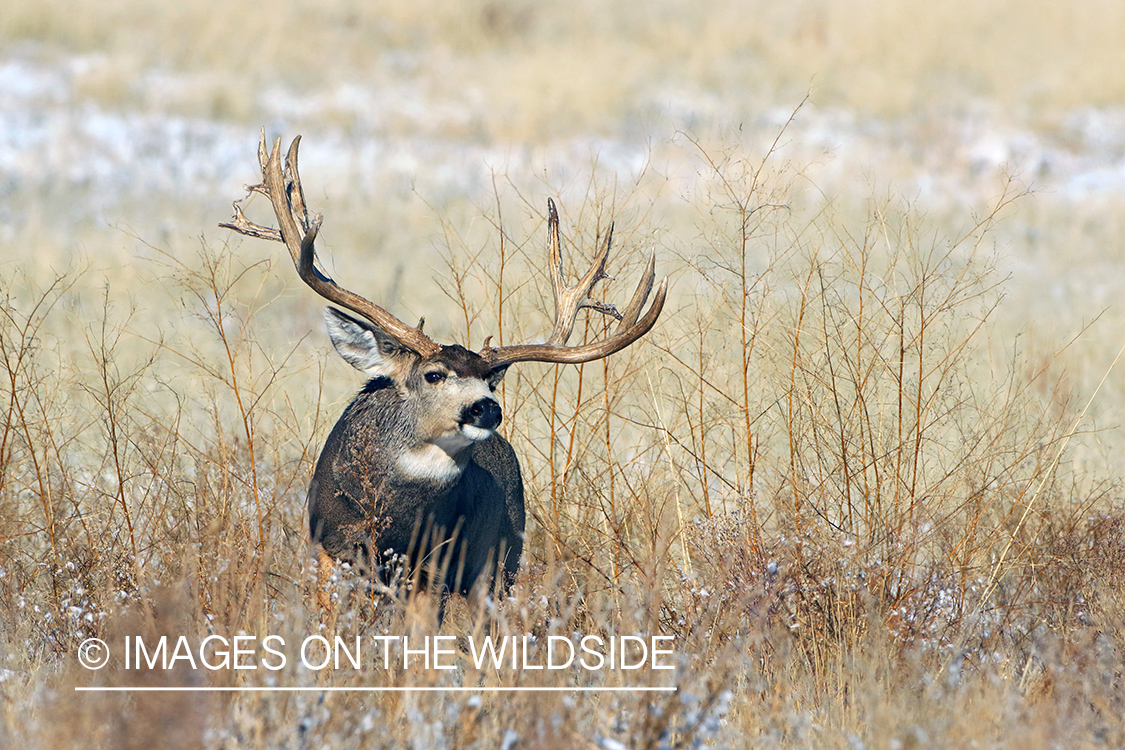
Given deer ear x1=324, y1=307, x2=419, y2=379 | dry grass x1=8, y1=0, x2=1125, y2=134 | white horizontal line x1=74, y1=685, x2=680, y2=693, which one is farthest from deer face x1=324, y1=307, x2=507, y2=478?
dry grass x1=8, y1=0, x2=1125, y2=134

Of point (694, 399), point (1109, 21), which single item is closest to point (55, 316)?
point (694, 399)

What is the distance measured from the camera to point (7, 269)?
1354 centimetres

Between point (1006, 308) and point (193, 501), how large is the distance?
11.0m

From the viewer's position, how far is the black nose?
214 inches

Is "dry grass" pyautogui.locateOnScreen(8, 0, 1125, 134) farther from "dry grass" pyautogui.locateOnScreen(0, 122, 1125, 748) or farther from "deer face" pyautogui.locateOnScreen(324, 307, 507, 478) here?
"deer face" pyautogui.locateOnScreen(324, 307, 507, 478)

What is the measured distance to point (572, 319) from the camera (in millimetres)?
6086

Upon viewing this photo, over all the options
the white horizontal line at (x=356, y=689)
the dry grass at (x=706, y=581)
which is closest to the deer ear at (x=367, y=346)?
the dry grass at (x=706, y=581)

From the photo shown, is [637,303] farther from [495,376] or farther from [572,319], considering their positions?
[495,376]

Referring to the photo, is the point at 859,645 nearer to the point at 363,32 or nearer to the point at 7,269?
the point at 7,269

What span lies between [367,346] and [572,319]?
1017 millimetres

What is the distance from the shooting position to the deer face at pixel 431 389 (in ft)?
18.2

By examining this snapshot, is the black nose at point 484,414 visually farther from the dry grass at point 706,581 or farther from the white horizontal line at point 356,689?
the white horizontal line at point 356,689

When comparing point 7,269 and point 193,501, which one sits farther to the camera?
point 7,269
